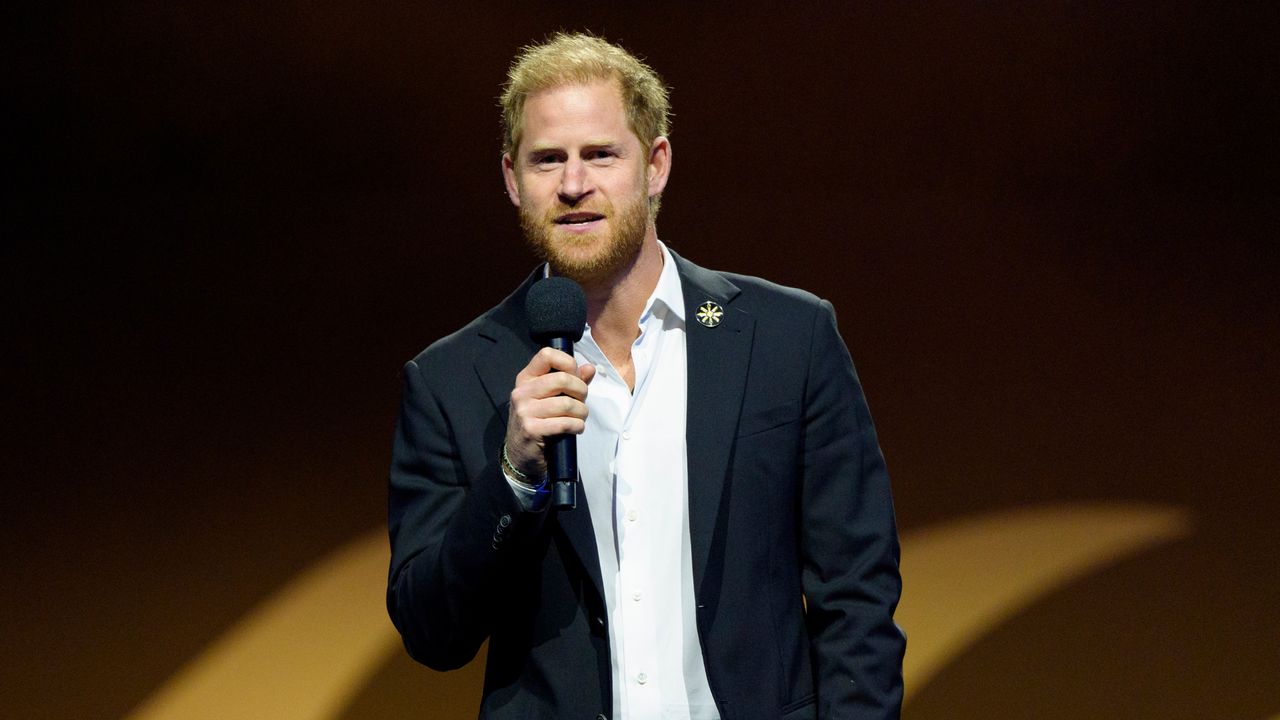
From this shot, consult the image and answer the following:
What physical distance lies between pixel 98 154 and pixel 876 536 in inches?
93.0

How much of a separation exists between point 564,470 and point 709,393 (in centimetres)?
40

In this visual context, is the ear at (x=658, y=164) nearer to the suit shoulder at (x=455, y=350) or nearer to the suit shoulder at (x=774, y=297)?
the suit shoulder at (x=774, y=297)

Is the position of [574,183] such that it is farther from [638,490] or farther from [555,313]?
[638,490]

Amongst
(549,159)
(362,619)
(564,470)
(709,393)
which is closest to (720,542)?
(709,393)

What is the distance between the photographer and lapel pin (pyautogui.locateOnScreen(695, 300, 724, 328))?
2037mm

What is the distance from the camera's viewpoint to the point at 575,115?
203 cm

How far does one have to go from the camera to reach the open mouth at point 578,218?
200cm

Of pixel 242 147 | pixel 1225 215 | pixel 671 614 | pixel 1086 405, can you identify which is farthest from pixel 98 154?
pixel 1225 215

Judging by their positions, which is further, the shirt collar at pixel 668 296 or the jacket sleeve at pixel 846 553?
the shirt collar at pixel 668 296

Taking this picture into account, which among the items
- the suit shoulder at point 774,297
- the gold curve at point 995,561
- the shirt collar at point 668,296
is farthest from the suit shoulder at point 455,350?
the gold curve at point 995,561

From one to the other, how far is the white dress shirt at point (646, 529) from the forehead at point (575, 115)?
32 centimetres

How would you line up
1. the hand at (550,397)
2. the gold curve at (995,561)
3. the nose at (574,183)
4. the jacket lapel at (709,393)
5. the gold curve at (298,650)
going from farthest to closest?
the gold curve at (298,650), the gold curve at (995,561), the nose at (574,183), the jacket lapel at (709,393), the hand at (550,397)

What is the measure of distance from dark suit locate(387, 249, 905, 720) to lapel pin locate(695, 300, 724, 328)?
1 cm

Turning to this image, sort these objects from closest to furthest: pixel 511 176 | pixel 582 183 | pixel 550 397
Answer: pixel 550 397 → pixel 582 183 → pixel 511 176
